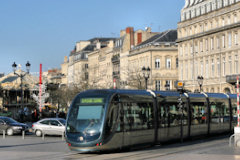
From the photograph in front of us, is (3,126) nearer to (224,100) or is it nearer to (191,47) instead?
(224,100)

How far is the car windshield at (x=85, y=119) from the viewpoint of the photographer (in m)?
23.3

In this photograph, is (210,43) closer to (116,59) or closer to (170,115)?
(116,59)

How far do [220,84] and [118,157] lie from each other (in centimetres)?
5379

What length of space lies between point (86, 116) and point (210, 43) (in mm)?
56873

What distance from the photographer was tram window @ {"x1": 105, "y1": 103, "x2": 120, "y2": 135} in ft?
77.0

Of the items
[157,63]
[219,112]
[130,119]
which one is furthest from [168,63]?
[130,119]

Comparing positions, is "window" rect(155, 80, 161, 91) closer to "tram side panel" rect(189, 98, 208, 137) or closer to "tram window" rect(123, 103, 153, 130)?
"tram side panel" rect(189, 98, 208, 137)

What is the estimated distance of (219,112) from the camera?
3525 centimetres

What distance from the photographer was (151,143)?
26.8m

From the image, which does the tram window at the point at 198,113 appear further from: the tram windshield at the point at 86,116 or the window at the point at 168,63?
the window at the point at 168,63

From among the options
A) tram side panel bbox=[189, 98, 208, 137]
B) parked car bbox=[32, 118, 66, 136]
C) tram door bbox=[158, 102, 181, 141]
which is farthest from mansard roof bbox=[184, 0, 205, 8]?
tram door bbox=[158, 102, 181, 141]

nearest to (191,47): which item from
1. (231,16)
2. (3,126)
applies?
(231,16)

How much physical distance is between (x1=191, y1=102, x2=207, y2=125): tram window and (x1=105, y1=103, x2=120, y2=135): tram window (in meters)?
7.96

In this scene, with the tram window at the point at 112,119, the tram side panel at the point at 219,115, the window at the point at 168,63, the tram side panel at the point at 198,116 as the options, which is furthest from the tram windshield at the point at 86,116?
the window at the point at 168,63
